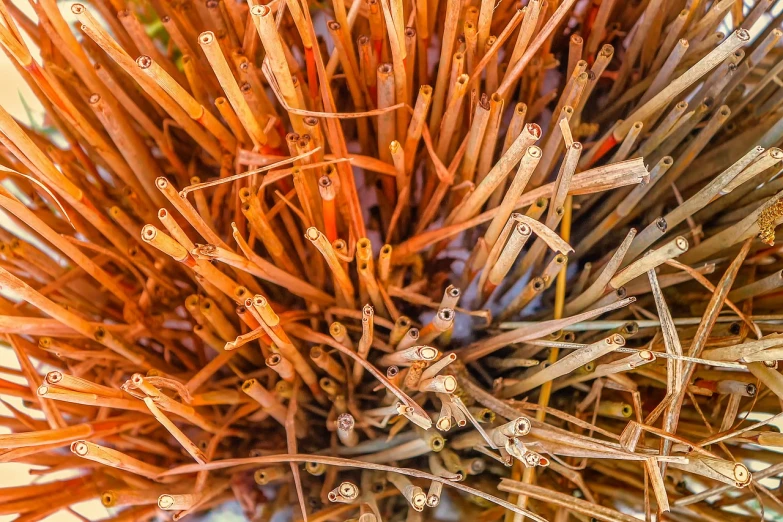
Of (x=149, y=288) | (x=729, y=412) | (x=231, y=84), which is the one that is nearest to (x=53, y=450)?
(x=149, y=288)

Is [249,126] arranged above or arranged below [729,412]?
above

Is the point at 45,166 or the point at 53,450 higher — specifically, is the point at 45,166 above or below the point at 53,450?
above

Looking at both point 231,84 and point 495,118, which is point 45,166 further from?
point 495,118

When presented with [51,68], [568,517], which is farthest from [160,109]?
[568,517]

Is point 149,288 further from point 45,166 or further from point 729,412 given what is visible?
point 729,412

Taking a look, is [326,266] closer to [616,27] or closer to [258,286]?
[258,286]

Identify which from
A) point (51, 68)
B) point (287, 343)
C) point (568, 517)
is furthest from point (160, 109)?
point (568, 517)
